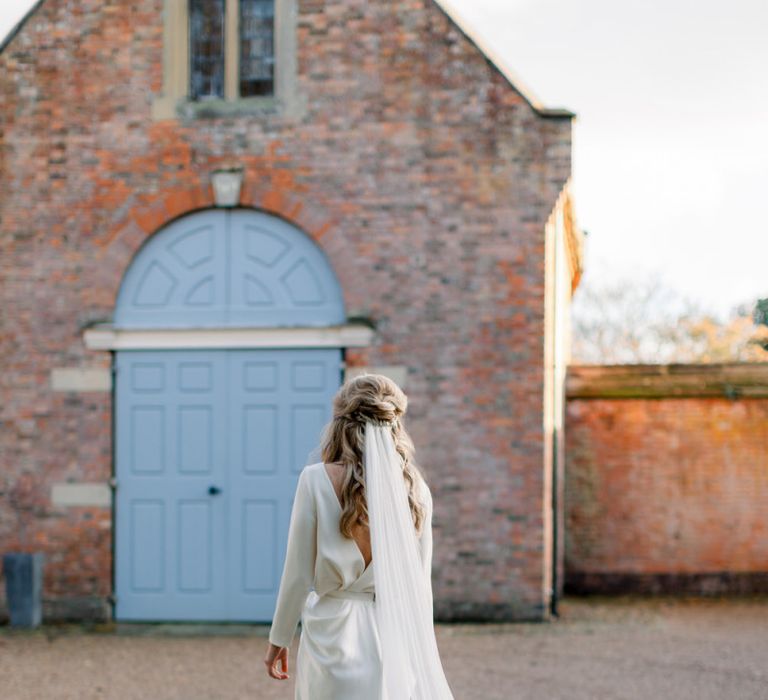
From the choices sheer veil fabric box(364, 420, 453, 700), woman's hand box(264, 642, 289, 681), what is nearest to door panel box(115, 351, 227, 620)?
woman's hand box(264, 642, 289, 681)

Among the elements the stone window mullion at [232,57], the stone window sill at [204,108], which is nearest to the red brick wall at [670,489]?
the stone window sill at [204,108]

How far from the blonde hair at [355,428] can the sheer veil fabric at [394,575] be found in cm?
4

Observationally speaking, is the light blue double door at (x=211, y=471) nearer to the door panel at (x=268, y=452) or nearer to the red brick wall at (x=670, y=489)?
the door panel at (x=268, y=452)

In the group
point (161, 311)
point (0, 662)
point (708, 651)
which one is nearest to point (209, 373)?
point (161, 311)

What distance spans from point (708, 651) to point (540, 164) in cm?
468

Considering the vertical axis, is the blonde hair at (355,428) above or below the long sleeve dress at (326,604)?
above

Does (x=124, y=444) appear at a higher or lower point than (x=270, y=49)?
lower

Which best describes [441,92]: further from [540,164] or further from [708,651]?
[708,651]

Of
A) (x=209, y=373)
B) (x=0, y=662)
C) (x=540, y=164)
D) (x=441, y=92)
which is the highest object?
(x=441, y=92)

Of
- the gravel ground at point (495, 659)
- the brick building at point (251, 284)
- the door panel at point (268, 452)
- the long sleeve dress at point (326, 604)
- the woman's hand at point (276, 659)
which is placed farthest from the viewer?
the door panel at point (268, 452)

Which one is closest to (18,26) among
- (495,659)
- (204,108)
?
(204,108)

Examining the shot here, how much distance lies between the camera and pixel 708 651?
9.00m

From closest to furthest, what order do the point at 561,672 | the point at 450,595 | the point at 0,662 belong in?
the point at 561,672, the point at 0,662, the point at 450,595

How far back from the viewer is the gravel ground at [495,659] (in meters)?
7.75
